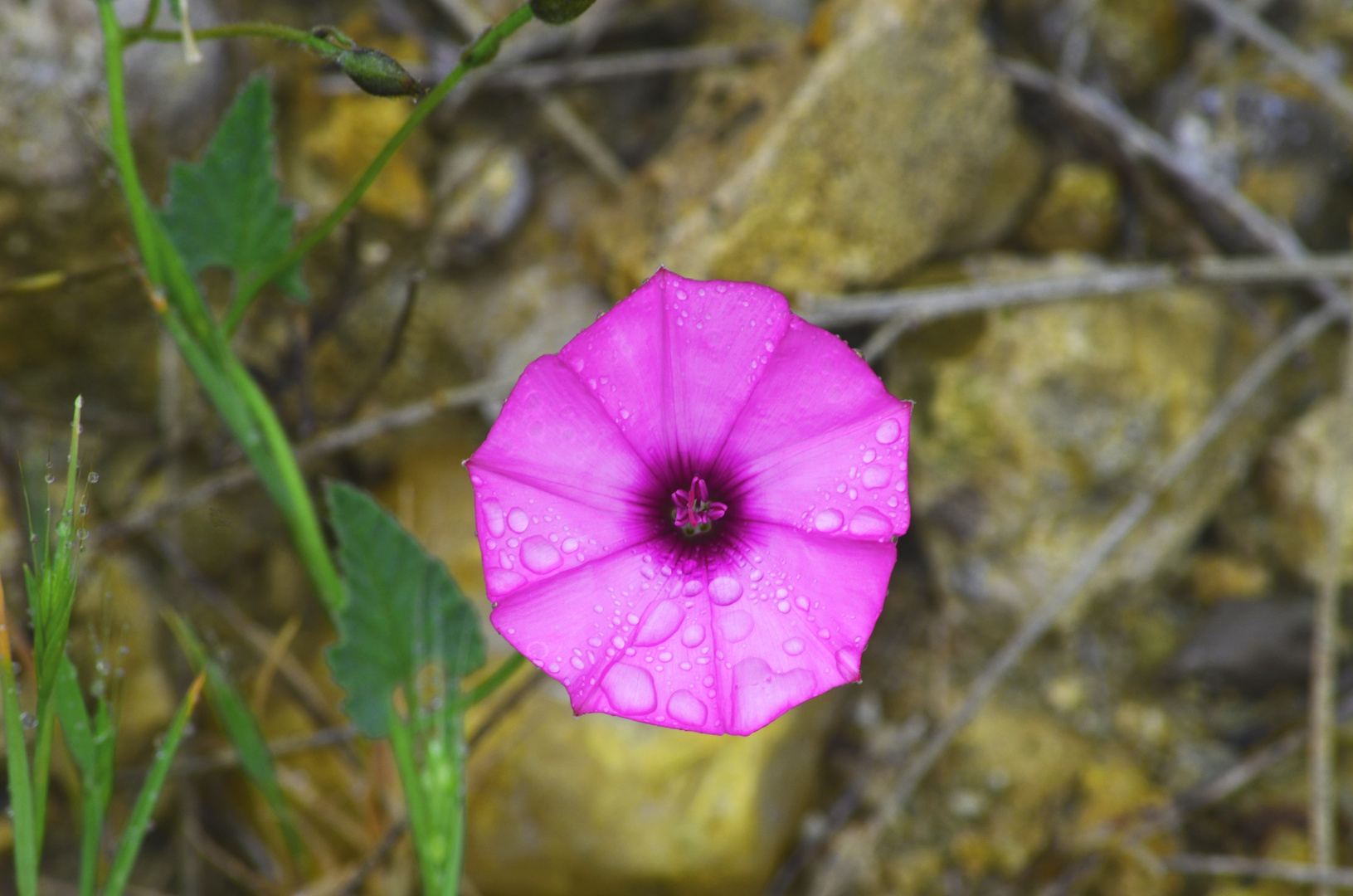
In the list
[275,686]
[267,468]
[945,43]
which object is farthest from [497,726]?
[945,43]

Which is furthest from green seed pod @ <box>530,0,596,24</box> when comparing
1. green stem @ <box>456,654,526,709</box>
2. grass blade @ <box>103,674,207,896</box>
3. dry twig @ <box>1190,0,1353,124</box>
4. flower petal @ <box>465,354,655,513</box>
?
dry twig @ <box>1190,0,1353,124</box>

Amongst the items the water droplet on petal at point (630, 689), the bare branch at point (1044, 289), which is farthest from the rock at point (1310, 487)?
the water droplet on petal at point (630, 689)

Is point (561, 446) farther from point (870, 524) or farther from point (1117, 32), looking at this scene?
point (1117, 32)

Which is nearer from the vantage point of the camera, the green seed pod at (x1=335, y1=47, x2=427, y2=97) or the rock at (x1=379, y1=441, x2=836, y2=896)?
the green seed pod at (x1=335, y1=47, x2=427, y2=97)

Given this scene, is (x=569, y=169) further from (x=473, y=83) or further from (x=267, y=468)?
(x=267, y=468)

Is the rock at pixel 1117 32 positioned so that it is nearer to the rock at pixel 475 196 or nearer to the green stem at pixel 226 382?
the rock at pixel 475 196

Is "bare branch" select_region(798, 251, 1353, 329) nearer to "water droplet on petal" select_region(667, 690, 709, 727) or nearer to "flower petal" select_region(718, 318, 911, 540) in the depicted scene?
"flower petal" select_region(718, 318, 911, 540)
